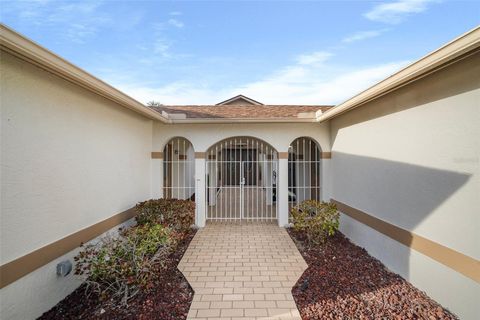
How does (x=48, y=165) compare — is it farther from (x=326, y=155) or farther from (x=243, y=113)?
(x=326, y=155)

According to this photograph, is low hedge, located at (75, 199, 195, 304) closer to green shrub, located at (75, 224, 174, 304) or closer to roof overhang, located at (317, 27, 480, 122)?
green shrub, located at (75, 224, 174, 304)

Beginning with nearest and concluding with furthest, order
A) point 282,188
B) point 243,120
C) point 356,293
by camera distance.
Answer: point 356,293 → point 243,120 → point 282,188

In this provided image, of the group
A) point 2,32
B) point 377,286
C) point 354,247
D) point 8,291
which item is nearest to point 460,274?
point 377,286

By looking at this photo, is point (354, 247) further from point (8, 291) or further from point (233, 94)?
point (233, 94)

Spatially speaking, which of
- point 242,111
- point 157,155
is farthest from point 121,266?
point 242,111

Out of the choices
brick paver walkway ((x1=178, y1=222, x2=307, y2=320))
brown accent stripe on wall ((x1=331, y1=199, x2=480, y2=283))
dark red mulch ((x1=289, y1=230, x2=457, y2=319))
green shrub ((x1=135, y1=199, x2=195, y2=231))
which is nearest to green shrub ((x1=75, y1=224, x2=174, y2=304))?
brick paver walkway ((x1=178, y1=222, x2=307, y2=320))

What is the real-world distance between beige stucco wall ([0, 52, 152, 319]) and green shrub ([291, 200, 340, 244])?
15.8ft

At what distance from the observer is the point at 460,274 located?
319 centimetres

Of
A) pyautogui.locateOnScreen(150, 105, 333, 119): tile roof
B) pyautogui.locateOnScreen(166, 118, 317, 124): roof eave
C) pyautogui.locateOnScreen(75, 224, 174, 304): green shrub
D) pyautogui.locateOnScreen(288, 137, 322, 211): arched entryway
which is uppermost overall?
pyautogui.locateOnScreen(150, 105, 333, 119): tile roof

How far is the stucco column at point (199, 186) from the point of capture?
305 inches

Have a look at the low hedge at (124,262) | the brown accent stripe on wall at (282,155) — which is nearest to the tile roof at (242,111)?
the brown accent stripe on wall at (282,155)

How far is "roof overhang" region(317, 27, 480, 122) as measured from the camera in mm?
2742

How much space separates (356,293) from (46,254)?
16.5 ft

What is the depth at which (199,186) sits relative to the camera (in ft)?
25.5
